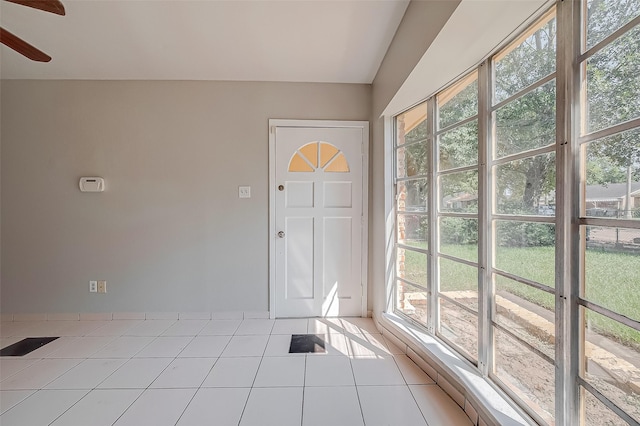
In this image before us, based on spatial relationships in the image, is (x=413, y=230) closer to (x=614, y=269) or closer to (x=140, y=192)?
(x=614, y=269)

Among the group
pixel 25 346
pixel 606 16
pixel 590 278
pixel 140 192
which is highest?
pixel 606 16

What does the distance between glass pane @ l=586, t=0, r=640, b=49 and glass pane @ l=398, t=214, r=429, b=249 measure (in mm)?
1263

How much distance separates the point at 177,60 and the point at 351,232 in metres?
2.32

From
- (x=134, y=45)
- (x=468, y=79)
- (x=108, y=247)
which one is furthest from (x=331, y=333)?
(x=134, y=45)

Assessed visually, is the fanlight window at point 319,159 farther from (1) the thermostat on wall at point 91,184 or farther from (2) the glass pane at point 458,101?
(1) the thermostat on wall at point 91,184

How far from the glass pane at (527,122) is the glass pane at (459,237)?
454 millimetres

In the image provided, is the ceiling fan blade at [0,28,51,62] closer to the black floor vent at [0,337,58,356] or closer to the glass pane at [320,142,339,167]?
the glass pane at [320,142,339,167]

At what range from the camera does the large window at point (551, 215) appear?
34.9 inches

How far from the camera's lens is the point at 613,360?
91 cm

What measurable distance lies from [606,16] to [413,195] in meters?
1.39

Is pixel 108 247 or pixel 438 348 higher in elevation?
pixel 108 247

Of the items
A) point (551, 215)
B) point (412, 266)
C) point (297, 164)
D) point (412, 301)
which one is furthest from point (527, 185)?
point (297, 164)

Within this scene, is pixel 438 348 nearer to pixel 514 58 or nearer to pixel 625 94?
pixel 625 94

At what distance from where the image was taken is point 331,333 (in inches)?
93.7
